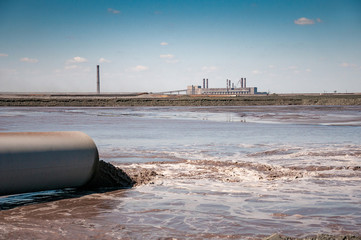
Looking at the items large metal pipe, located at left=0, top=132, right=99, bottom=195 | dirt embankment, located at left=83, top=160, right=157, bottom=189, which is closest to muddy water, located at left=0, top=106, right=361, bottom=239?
dirt embankment, located at left=83, top=160, right=157, bottom=189

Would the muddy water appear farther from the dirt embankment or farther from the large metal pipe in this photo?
the large metal pipe

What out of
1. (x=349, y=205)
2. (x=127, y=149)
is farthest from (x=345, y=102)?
(x=349, y=205)

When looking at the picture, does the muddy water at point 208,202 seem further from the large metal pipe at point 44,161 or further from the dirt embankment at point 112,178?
the large metal pipe at point 44,161

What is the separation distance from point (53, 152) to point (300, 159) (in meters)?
7.50

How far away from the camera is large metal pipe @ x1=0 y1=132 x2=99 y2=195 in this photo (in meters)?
7.98

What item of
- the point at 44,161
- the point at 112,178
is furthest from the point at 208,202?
the point at 44,161

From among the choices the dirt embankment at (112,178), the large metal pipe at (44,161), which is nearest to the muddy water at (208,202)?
the dirt embankment at (112,178)

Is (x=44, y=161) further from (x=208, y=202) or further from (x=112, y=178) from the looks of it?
(x=208, y=202)

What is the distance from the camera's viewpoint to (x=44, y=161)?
829cm

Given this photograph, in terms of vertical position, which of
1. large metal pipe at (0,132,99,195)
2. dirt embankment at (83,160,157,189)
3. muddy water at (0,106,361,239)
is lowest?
muddy water at (0,106,361,239)

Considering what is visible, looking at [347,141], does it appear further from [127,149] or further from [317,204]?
[317,204]

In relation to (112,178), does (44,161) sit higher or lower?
higher

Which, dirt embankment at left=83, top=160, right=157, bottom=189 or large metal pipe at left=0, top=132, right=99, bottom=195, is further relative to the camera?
dirt embankment at left=83, top=160, right=157, bottom=189

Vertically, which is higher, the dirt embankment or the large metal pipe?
the large metal pipe
